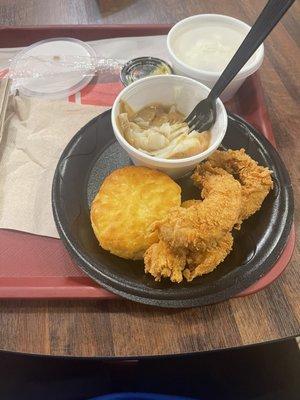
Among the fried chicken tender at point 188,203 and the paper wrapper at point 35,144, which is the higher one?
the fried chicken tender at point 188,203

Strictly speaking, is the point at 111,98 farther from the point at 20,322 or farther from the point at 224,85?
the point at 20,322

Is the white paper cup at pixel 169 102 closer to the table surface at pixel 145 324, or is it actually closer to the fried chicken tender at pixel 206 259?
the fried chicken tender at pixel 206 259

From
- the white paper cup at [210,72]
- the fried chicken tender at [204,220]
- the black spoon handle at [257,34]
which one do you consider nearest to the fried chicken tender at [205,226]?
the fried chicken tender at [204,220]

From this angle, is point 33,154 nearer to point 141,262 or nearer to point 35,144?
point 35,144

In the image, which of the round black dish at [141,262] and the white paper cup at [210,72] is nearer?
the round black dish at [141,262]

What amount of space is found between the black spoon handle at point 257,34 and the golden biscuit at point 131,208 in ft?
0.97

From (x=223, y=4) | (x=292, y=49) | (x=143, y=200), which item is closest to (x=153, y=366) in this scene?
(x=143, y=200)

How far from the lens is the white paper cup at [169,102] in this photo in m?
0.94

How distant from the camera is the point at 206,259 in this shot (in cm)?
87

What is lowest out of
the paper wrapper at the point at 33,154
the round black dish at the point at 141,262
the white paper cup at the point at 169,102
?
the paper wrapper at the point at 33,154

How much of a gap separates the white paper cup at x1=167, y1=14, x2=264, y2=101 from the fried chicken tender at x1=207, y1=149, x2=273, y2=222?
1.02 feet

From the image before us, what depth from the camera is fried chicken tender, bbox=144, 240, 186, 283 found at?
83 cm

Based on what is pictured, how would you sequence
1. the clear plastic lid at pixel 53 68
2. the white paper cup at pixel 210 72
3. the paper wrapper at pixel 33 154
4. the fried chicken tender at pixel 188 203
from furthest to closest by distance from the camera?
the clear plastic lid at pixel 53 68, the white paper cup at pixel 210 72, the paper wrapper at pixel 33 154, the fried chicken tender at pixel 188 203

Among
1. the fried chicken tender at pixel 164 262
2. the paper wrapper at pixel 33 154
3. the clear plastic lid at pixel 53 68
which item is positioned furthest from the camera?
the clear plastic lid at pixel 53 68
